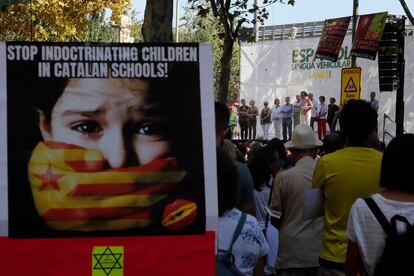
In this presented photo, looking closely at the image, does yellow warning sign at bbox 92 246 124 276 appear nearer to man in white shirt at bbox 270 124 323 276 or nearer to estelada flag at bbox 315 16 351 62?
man in white shirt at bbox 270 124 323 276

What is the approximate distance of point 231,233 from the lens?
3660mm

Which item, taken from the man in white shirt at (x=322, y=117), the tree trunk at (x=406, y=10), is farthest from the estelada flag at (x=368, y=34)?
the man in white shirt at (x=322, y=117)

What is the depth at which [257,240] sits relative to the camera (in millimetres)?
3715

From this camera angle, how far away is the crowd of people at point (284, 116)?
2709 centimetres

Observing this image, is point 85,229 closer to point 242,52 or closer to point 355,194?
point 355,194

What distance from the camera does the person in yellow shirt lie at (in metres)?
4.26

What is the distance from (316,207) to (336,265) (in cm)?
35

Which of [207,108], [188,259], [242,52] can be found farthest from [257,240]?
[242,52]

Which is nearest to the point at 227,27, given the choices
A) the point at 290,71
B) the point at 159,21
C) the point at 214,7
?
the point at 214,7

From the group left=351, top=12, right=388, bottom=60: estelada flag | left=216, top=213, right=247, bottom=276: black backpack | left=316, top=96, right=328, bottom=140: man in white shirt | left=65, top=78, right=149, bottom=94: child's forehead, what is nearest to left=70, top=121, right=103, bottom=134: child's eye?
left=65, top=78, right=149, bottom=94: child's forehead

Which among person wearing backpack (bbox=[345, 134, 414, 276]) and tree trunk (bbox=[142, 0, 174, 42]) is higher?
tree trunk (bbox=[142, 0, 174, 42])

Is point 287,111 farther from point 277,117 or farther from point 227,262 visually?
point 227,262

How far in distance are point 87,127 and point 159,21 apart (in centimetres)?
490

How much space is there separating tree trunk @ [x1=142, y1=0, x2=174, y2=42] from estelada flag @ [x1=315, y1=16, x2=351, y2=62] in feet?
49.0
